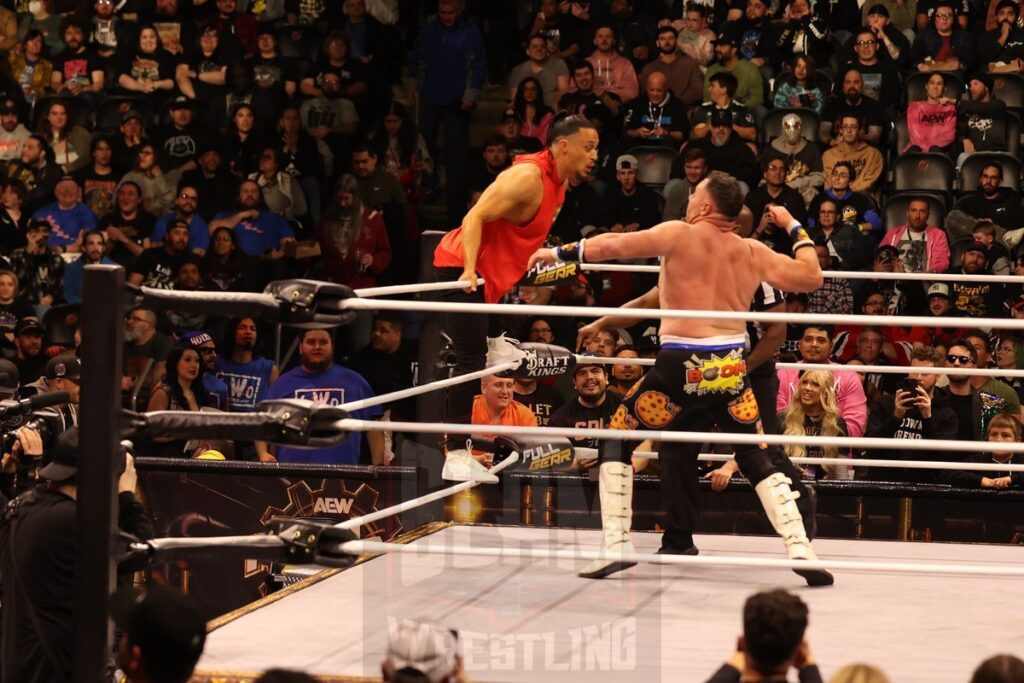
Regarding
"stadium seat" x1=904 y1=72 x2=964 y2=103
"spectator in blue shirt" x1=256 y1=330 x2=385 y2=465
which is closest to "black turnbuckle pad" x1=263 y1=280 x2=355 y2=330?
"spectator in blue shirt" x1=256 y1=330 x2=385 y2=465

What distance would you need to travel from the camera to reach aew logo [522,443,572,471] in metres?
5.27

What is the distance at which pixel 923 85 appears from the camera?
8438 millimetres

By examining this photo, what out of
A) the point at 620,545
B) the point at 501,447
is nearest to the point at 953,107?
the point at 501,447

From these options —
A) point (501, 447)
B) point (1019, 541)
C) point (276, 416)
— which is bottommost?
point (1019, 541)

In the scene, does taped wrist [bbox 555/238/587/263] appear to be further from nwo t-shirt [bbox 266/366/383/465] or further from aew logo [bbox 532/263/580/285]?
nwo t-shirt [bbox 266/366/383/465]

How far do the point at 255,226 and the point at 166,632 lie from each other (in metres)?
6.28

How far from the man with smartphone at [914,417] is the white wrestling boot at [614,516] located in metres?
2.32

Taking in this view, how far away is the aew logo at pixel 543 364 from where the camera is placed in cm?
463

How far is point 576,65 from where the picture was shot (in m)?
8.94

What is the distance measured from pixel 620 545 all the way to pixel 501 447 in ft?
4.03

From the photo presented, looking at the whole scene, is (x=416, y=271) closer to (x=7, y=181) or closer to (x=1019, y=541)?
(x=7, y=181)

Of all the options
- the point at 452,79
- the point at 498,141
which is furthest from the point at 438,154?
the point at 498,141

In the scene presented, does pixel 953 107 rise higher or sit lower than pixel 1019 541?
higher

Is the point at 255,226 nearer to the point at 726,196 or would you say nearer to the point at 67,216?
the point at 67,216
